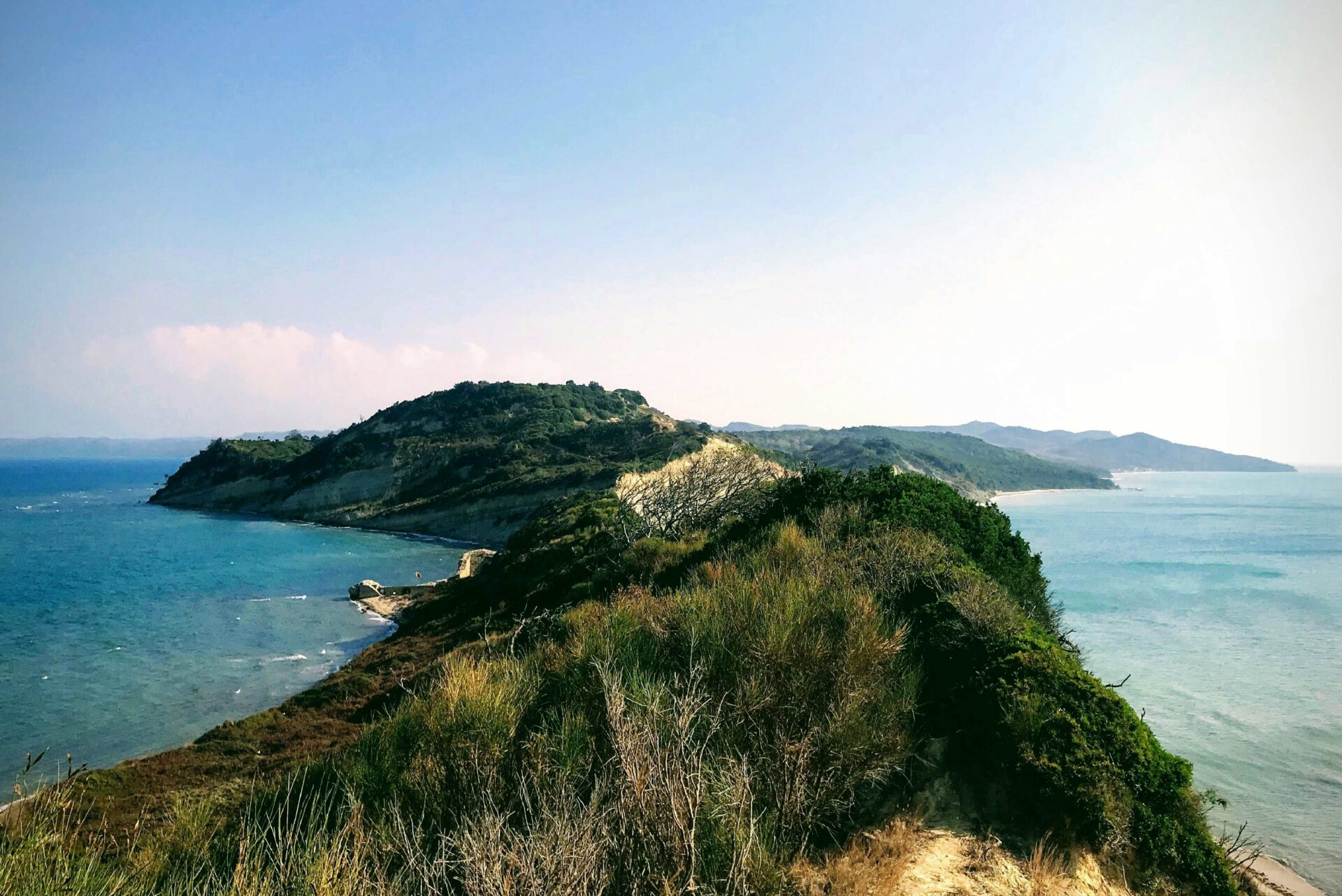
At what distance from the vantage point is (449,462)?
285 ft

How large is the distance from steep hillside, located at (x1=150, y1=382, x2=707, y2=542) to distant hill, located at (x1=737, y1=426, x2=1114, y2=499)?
→ 37.6 m

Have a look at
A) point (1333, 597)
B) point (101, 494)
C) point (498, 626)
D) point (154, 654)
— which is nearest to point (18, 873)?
point (498, 626)

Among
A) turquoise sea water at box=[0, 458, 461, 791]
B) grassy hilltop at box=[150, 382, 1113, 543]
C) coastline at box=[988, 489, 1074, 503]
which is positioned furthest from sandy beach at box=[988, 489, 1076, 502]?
turquoise sea water at box=[0, 458, 461, 791]

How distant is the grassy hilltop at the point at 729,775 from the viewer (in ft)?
14.4

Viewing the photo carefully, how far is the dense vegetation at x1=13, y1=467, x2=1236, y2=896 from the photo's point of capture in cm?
438

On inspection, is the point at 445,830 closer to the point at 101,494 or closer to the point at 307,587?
the point at 307,587

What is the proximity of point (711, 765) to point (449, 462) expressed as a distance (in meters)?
85.6

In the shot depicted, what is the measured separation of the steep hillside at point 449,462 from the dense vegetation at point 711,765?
2102 inches

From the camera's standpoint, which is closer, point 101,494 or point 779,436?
point 101,494

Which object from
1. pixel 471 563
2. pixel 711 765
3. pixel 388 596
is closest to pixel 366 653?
pixel 388 596

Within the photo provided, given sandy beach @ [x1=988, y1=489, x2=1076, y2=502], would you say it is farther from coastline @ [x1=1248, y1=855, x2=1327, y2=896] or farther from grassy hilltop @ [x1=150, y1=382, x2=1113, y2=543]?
coastline @ [x1=1248, y1=855, x2=1327, y2=896]

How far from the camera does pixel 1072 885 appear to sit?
7.16m

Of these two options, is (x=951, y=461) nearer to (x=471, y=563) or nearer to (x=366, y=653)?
(x=471, y=563)

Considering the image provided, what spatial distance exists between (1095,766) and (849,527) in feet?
26.8
